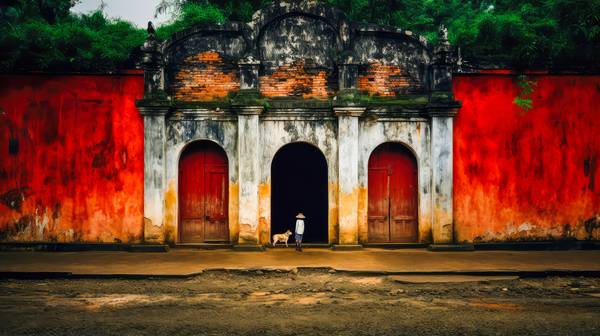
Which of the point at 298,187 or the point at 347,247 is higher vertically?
the point at 298,187

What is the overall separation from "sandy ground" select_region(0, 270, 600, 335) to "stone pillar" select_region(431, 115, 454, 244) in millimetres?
2529

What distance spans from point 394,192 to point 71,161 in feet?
25.4

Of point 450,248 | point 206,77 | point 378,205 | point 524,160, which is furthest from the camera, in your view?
point 378,205

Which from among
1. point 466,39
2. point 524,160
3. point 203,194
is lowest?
point 203,194

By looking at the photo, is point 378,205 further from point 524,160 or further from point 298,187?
point 298,187

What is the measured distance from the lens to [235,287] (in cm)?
729

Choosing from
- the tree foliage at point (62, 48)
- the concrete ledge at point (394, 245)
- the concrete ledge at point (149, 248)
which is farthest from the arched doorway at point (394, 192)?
the tree foliage at point (62, 48)

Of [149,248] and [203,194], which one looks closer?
[149,248]

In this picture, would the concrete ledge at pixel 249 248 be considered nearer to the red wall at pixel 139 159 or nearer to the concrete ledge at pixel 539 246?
the red wall at pixel 139 159

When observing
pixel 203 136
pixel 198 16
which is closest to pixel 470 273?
pixel 203 136

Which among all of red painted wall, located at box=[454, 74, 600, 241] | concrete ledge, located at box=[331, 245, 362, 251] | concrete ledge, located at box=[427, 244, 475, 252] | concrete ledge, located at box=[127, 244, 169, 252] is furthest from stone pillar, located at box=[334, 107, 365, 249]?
concrete ledge, located at box=[127, 244, 169, 252]

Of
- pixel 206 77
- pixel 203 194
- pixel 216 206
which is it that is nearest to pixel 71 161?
pixel 203 194

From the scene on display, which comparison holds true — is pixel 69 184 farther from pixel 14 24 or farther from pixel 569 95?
pixel 569 95

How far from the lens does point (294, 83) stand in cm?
1039
